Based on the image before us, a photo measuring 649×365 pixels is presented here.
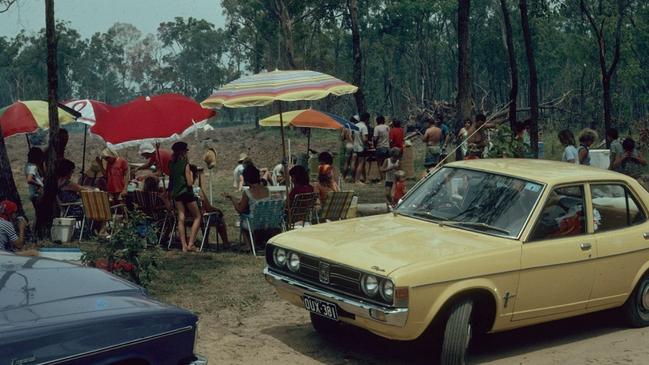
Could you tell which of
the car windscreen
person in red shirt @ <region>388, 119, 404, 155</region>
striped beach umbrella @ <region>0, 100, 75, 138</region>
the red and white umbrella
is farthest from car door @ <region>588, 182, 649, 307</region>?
person in red shirt @ <region>388, 119, 404, 155</region>

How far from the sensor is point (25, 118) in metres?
14.6

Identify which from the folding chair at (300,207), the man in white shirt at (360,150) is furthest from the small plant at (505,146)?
the man in white shirt at (360,150)

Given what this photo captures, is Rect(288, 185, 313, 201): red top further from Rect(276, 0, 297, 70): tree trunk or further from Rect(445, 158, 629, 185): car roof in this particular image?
Rect(276, 0, 297, 70): tree trunk

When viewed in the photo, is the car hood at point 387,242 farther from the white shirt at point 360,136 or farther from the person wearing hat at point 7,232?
the white shirt at point 360,136

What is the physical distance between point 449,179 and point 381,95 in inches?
2789

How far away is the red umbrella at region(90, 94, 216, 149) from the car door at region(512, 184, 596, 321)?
6.40m

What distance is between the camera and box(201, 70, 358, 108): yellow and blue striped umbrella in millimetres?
11648

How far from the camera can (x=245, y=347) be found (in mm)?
7852

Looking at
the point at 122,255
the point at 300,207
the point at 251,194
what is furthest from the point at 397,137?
the point at 122,255

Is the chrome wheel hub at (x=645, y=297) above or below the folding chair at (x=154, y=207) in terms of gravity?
below

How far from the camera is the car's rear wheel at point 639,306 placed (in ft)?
27.8

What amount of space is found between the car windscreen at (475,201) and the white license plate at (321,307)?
4.49 ft

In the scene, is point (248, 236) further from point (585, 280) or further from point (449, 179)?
point (585, 280)

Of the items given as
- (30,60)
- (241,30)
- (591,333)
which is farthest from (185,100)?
(30,60)
